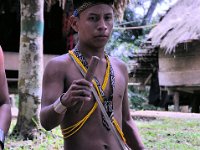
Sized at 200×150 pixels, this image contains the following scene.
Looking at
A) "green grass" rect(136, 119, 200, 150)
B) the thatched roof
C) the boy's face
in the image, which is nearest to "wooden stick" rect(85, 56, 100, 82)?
the boy's face

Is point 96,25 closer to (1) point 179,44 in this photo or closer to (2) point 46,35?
(2) point 46,35

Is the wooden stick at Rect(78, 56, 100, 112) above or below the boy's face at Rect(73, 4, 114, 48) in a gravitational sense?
below

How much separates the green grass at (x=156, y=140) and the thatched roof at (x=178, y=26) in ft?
17.0

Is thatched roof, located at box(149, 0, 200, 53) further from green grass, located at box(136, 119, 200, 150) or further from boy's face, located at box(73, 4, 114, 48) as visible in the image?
boy's face, located at box(73, 4, 114, 48)

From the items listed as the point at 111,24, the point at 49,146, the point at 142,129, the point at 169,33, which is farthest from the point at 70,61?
the point at 169,33

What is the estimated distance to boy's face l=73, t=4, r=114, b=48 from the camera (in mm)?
2006

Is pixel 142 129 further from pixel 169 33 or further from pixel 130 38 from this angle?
pixel 130 38

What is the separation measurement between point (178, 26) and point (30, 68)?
8476 millimetres

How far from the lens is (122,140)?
2.03 m

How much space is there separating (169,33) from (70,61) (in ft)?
37.1

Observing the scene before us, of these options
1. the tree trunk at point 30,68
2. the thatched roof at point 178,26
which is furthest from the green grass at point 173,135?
the thatched roof at point 178,26

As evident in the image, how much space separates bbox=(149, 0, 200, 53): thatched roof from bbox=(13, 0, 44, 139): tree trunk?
7.40 meters

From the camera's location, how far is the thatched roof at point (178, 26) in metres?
12.2

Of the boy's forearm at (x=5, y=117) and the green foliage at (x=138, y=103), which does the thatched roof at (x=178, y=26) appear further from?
the boy's forearm at (x=5, y=117)
